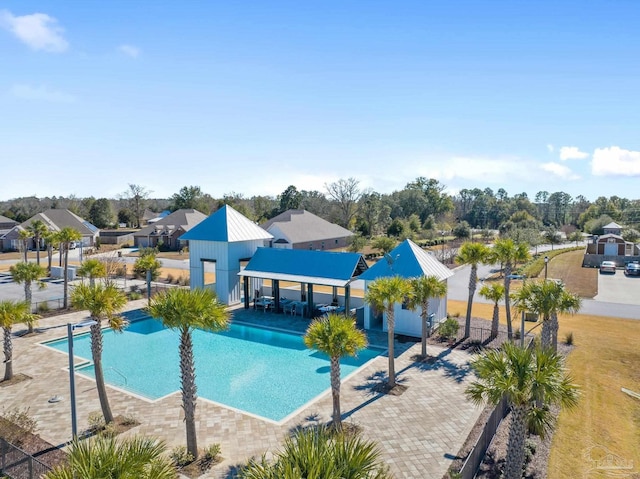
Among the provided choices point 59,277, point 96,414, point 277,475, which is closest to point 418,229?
point 59,277

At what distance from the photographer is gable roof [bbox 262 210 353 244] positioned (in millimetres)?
56781

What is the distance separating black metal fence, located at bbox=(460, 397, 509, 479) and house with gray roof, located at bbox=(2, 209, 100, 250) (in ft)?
224

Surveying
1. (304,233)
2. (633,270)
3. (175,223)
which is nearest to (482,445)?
(633,270)

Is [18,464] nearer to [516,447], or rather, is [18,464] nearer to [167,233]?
[516,447]

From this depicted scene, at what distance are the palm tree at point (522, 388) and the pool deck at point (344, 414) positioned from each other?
7.56 ft

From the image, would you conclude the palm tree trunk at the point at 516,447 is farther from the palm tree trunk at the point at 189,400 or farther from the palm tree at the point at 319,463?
the palm tree trunk at the point at 189,400

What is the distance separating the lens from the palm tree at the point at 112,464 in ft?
22.7

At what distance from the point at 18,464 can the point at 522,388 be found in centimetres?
1267

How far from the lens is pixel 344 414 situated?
15062 millimetres

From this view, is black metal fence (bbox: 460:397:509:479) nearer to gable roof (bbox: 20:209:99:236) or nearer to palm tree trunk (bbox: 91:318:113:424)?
palm tree trunk (bbox: 91:318:113:424)

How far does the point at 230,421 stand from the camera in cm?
1453

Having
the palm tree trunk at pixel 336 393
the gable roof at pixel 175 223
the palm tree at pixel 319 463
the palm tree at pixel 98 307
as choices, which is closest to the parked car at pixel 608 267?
the palm tree trunk at pixel 336 393

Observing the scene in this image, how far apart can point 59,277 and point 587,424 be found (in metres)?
45.6

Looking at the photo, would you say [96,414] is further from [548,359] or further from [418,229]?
[418,229]
